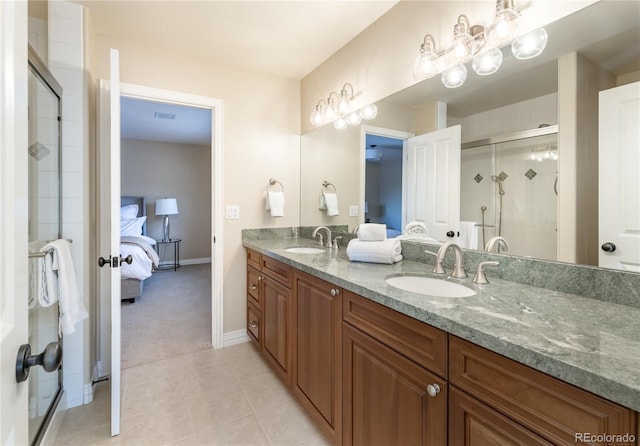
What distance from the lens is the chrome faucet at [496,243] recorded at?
1.36 m

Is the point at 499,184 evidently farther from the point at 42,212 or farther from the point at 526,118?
the point at 42,212

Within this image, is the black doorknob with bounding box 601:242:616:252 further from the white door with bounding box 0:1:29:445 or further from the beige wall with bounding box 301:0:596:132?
the white door with bounding box 0:1:29:445

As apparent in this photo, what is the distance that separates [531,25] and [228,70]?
2232 millimetres

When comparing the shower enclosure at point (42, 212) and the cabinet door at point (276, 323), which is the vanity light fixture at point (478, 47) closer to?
the cabinet door at point (276, 323)

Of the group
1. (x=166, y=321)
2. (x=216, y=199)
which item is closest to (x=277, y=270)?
(x=216, y=199)

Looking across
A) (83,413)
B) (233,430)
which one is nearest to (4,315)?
(233,430)

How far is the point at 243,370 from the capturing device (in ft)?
7.38

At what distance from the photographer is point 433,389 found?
0.89 m

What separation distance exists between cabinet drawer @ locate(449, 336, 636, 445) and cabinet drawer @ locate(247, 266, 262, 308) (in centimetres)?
176

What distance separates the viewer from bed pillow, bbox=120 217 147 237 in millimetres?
4869

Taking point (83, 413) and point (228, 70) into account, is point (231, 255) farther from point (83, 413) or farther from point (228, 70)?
point (228, 70)

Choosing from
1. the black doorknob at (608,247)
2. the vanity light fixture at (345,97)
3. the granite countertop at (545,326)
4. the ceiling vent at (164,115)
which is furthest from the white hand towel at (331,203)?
the ceiling vent at (164,115)

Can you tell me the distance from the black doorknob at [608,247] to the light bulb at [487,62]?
0.87 metres

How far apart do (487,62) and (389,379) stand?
56.6 inches
